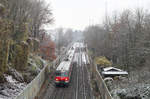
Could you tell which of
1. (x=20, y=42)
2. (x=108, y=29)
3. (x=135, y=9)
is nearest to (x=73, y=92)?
(x=20, y=42)

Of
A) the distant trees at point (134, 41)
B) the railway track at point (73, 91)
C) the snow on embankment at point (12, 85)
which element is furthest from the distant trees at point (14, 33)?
the distant trees at point (134, 41)

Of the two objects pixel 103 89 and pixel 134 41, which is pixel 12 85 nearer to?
pixel 103 89

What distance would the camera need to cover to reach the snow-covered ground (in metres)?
17.1

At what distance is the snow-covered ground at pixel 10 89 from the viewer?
17.1 meters

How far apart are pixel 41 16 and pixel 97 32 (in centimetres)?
2312

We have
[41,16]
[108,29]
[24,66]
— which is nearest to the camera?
[24,66]

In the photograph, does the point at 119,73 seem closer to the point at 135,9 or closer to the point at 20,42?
the point at 20,42

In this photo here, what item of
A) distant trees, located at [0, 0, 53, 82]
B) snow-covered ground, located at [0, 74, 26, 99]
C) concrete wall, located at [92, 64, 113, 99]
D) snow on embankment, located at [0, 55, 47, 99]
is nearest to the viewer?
concrete wall, located at [92, 64, 113, 99]

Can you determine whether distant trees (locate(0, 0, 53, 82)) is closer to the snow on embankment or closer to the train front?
the snow on embankment

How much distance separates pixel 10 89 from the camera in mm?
18781

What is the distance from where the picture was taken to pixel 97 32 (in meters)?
63.7

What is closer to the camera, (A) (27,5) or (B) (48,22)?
(A) (27,5)

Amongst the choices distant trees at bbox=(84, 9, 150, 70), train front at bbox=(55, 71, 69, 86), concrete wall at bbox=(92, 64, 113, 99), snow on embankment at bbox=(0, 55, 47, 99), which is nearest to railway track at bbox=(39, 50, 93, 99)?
train front at bbox=(55, 71, 69, 86)

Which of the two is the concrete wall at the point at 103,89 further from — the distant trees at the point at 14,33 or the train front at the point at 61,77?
the distant trees at the point at 14,33
